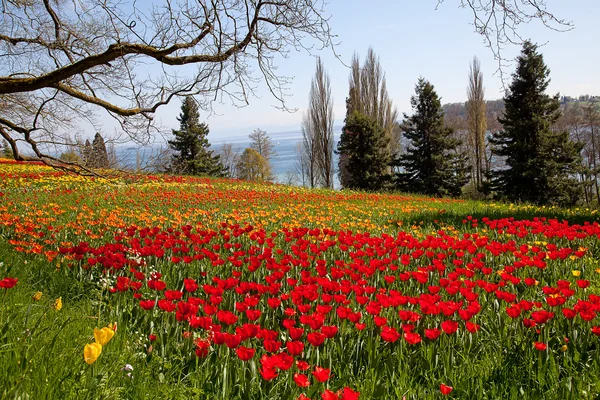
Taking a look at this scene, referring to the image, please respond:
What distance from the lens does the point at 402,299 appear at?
2.39m

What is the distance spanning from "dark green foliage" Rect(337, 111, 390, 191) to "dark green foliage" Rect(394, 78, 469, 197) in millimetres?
1021

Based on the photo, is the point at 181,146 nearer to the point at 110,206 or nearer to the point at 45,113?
the point at 110,206

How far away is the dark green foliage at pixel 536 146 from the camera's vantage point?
1845 centimetres

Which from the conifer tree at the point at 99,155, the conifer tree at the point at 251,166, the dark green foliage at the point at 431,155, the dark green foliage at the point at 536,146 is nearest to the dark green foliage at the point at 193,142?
the conifer tree at the point at 251,166

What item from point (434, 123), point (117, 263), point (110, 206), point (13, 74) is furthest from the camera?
point (434, 123)

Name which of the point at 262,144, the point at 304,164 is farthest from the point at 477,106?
the point at 262,144

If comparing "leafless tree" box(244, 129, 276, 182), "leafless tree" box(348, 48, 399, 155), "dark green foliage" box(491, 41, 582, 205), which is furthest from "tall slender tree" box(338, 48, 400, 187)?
"leafless tree" box(244, 129, 276, 182)

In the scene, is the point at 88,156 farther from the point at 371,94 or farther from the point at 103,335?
the point at 371,94

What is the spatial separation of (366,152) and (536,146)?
8.44 m

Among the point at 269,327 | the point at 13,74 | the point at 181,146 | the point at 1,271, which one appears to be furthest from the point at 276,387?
the point at 181,146

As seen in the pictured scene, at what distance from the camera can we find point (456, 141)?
73.6 feet

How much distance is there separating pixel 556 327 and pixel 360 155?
21703 millimetres

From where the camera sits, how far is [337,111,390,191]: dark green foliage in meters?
23.4

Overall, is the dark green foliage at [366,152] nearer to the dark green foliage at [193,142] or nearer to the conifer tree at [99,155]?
the dark green foliage at [193,142]
